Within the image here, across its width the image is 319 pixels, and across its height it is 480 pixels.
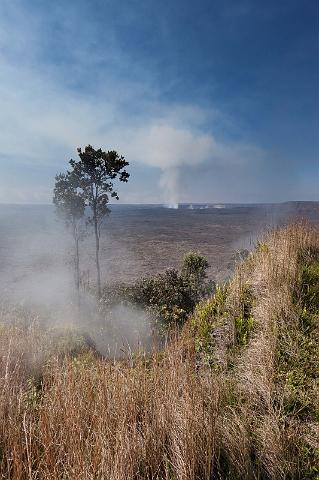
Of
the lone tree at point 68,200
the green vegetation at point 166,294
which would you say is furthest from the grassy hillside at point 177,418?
the lone tree at point 68,200

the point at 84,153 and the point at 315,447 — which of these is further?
the point at 84,153

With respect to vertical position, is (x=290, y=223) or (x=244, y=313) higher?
(x=290, y=223)

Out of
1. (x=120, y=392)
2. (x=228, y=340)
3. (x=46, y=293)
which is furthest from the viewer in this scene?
(x=46, y=293)

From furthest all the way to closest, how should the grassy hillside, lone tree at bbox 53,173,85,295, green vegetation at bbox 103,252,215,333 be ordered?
lone tree at bbox 53,173,85,295 < green vegetation at bbox 103,252,215,333 < the grassy hillside

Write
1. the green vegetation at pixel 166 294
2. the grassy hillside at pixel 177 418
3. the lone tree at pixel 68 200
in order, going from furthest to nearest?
the lone tree at pixel 68 200, the green vegetation at pixel 166 294, the grassy hillside at pixel 177 418

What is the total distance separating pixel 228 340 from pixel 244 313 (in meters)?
0.91

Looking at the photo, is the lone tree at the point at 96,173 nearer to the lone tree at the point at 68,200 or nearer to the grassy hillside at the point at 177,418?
A: the lone tree at the point at 68,200

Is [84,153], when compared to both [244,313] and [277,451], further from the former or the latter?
[277,451]

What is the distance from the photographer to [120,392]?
134 inches

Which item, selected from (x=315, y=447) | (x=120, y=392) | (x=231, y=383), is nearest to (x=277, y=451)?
(x=315, y=447)

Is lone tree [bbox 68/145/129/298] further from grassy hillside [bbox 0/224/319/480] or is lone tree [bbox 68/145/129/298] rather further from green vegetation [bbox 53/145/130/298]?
grassy hillside [bbox 0/224/319/480]

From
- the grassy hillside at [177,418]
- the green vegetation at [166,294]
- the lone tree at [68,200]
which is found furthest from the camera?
the lone tree at [68,200]

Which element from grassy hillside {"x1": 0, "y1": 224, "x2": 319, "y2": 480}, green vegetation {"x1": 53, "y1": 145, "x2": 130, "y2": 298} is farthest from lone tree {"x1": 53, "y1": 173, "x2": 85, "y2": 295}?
grassy hillside {"x1": 0, "y1": 224, "x2": 319, "y2": 480}

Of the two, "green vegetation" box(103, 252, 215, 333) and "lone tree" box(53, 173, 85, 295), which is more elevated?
"lone tree" box(53, 173, 85, 295)
